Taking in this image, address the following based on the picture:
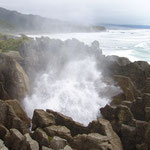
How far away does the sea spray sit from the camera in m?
14.0

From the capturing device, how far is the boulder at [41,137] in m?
9.20

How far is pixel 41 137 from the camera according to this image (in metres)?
9.38

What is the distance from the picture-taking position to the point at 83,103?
1463 centimetres

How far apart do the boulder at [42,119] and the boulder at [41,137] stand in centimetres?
56

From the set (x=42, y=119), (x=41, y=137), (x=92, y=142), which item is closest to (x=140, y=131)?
(x=92, y=142)

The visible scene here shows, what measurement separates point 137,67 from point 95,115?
4663 millimetres

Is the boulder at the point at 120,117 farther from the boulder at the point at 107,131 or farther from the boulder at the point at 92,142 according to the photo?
the boulder at the point at 92,142

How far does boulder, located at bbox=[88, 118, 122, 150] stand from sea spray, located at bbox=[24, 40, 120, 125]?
9.70 ft

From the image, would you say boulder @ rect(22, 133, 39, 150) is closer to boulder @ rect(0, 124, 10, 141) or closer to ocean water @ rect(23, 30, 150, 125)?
boulder @ rect(0, 124, 10, 141)

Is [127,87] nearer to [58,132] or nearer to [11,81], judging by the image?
[58,132]

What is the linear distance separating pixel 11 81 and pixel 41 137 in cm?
465

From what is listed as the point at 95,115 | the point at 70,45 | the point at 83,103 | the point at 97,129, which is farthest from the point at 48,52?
the point at 97,129

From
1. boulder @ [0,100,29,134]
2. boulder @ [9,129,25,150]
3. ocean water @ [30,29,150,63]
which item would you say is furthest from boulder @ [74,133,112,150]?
ocean water @ [30,29,150,63]

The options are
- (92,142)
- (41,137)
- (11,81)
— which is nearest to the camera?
(92,142)
